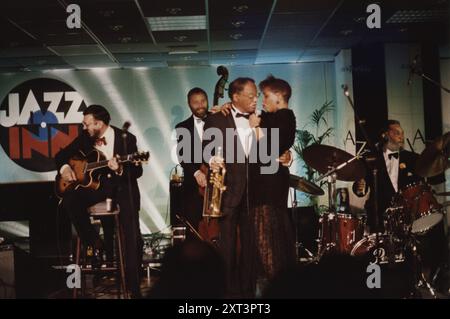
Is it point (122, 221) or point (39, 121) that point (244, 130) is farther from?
point (39, 121)

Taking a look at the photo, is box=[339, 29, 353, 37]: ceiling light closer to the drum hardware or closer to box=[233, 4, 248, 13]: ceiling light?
box=[233, 4, 248, 13]: ceiling light

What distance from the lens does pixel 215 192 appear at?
4.75 meters

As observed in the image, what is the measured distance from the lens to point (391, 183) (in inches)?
245

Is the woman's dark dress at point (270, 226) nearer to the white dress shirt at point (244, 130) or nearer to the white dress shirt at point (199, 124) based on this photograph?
the white dress shirt at point (244, 130)

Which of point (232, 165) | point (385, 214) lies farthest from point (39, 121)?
point (385, 214)

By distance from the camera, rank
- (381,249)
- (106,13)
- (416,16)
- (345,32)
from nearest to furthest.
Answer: (381,249)
(106,13)
(416,16)
(345,32)

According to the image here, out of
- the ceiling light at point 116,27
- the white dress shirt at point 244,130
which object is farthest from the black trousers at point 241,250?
the ceiling light at point 116,27

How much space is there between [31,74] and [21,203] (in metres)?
2.81

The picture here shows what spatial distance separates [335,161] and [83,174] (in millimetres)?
2777

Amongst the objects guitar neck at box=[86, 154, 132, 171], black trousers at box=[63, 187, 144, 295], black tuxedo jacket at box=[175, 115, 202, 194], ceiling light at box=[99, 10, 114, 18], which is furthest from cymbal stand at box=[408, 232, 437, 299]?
ceiling light at box=[99, 10, 114, 18]

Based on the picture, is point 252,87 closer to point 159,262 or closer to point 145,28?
point 145,28

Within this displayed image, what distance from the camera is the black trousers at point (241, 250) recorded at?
4605 mm

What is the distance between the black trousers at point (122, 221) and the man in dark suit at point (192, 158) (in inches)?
36.8

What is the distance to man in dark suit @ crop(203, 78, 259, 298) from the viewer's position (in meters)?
4.64
